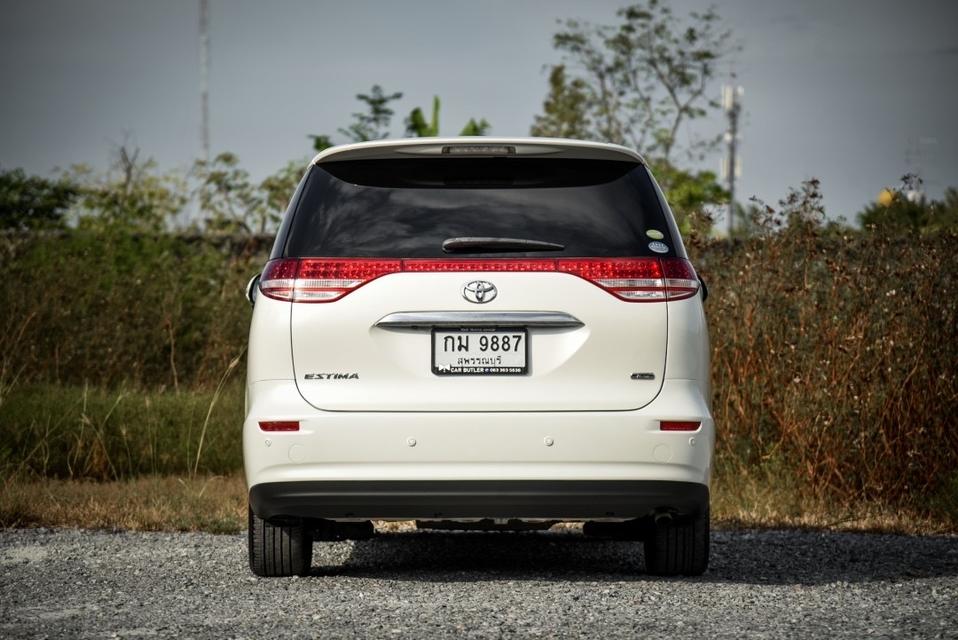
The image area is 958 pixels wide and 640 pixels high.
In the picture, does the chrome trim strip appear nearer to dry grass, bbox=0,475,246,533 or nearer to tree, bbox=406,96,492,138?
dry grass, bbox=0,475,246,533

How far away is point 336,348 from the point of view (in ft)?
17.6

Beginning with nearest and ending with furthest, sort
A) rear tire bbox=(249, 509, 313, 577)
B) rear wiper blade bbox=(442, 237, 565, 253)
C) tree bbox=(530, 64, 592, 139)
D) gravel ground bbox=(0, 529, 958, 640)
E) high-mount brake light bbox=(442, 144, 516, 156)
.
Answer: gravel ground bbox=(0, 529, 958, 640)
rear wiper blade bbox=(442, 237, 565, 253)
high-mount brake light bbox=(442, 144, 516, 156)
rear tire bbox=(249, 509, 313, 577)
tree bbox=(530, 64, 592, 139)

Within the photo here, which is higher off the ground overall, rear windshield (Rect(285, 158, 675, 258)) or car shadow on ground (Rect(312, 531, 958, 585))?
rear windshield (Rect(285, 158, 675, 258))

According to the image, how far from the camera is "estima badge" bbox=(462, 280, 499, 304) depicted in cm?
535

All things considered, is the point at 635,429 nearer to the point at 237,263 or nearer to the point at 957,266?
the point at 957,266

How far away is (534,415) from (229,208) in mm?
14994

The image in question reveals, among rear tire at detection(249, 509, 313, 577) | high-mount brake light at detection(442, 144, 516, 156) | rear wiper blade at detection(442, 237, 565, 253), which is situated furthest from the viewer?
rear tire at detection(249, 509, 313, 577)

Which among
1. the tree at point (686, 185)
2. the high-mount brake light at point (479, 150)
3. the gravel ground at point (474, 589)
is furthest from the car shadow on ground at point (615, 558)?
the tree at point (686, 185)

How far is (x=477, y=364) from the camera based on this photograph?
210 inches

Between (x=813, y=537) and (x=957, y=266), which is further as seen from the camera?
(x=957, y=266)

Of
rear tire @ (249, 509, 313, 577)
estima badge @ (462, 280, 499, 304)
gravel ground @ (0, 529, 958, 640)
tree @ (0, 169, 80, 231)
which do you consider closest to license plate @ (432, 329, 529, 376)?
estima badge @ (462, 280, 499, 304)

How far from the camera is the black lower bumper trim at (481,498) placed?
5.36 metres

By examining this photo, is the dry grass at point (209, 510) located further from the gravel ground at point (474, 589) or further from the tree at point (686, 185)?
the tree at point (686, 185)

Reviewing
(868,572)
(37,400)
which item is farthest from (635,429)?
(37,400)
